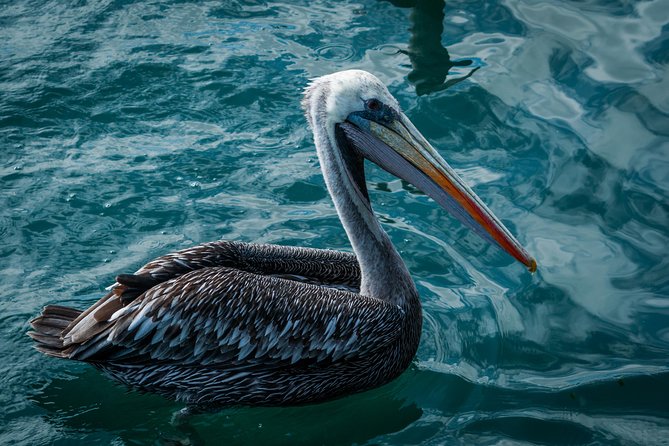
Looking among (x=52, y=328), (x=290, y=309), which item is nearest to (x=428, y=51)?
(x=290, y=309)

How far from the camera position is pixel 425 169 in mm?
4848

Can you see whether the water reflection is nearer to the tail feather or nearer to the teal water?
the teal water

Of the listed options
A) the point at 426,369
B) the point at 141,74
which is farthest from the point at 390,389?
the point at 141,74

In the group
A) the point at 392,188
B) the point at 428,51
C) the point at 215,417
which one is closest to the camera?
the point at 215,417

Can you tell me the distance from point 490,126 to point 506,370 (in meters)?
2.95

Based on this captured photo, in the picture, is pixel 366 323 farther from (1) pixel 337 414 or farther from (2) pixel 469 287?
(2) pixel 469 287

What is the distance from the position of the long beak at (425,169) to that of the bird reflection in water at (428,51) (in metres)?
3.04

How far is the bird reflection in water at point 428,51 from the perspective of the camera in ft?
26.3

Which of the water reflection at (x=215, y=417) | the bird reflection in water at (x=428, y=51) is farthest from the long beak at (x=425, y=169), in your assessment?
the bird reflection in water at (x=428, y=51)

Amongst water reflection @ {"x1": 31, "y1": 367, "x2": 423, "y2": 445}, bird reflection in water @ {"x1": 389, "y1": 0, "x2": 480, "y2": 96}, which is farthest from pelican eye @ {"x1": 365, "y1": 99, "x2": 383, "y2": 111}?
bird reflection in water @ {"x1": 389, "y1": 0, "x2": 480, "y2": 96}

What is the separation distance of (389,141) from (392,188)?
1.95 m

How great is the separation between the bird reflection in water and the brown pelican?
3.08 meters

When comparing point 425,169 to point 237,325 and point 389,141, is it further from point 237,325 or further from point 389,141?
point 237,325

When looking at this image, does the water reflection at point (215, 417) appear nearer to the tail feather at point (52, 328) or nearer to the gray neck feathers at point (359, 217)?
the tail feather at point (52, 328)
